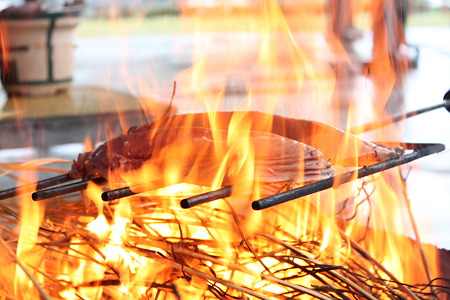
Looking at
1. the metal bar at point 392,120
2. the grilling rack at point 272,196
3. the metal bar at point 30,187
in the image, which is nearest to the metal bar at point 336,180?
the grilling rack at point 272,196

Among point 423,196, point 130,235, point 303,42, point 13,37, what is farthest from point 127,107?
point 303,42

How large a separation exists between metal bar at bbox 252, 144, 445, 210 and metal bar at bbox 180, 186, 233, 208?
0.28ft

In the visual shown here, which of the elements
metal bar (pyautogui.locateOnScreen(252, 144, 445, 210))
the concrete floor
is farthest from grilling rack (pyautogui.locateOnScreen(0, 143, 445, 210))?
the concrete floor

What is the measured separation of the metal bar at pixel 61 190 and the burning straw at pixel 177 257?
2.1 inches

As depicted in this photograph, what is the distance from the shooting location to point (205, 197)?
1.07 metres

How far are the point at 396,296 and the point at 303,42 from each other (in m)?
6.80

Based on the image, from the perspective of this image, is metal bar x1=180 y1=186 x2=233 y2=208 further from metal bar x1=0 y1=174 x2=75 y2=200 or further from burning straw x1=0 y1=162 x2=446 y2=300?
metal bar x1=0 y1=174 x2=75 y2=200

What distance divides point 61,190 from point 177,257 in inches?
11.0

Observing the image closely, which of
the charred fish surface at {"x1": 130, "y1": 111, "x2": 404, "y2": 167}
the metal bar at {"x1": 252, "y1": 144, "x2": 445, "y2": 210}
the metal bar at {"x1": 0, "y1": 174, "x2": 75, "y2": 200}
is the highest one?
the charred fish surface at {"x1": 130, "y1": 111, "x2": 404, "y2": 167}

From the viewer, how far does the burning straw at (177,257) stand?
48.1 inches

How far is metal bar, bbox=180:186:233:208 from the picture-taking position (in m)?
1.04

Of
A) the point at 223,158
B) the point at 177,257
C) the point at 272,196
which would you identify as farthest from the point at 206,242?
the point at 272,196

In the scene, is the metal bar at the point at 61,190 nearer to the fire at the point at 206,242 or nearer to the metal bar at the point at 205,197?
the fire at the point at 206,242

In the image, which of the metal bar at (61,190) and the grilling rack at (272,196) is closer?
the grilling rack at (272,196)
